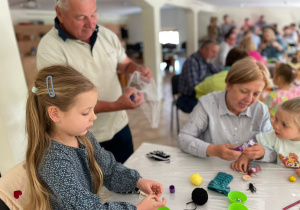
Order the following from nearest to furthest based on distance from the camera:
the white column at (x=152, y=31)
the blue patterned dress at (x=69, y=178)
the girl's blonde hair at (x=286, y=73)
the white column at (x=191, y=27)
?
the blue patterned dress at (x=69, y=178) < the girl's blonde hair at (x=286, y=73) < the white column at (x=152, y=31) < the white column at (x=191, y=27)

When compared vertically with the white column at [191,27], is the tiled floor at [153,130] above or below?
below

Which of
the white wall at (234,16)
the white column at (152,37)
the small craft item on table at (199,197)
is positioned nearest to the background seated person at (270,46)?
the white column at (152,37)

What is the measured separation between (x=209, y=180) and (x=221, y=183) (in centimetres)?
7

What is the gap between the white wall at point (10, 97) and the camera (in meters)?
1.60

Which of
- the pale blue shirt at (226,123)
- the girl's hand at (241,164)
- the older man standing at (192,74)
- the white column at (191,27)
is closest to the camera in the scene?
the girl's hand at (241,164)

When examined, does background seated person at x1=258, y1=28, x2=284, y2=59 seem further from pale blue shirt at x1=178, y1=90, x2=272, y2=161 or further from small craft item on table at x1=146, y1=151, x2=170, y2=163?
small craft item on table at x1=146, y1=151, x2=170, y2=163

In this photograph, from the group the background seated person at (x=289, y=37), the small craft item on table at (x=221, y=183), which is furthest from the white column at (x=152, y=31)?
the background seated person at (x=289, y=37)

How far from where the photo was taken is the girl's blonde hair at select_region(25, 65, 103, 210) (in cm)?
85

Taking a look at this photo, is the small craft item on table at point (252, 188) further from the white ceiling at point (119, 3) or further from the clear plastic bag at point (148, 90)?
the white ceiling at point (119, 3)

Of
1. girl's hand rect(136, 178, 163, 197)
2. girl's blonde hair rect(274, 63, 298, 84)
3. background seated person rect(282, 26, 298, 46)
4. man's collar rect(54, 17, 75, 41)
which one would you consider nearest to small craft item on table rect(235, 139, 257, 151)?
girl's hand rect(136, 178, 163, 197)

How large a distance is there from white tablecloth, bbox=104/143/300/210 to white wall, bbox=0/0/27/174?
2.87ft

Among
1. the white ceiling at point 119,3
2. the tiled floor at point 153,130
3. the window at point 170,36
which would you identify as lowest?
the tiled floor at point 153,130

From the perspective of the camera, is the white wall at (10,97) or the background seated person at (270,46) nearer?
the white wall at (10,97)

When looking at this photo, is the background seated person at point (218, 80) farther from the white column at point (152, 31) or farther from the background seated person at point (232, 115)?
the white column at point (152, 31)
